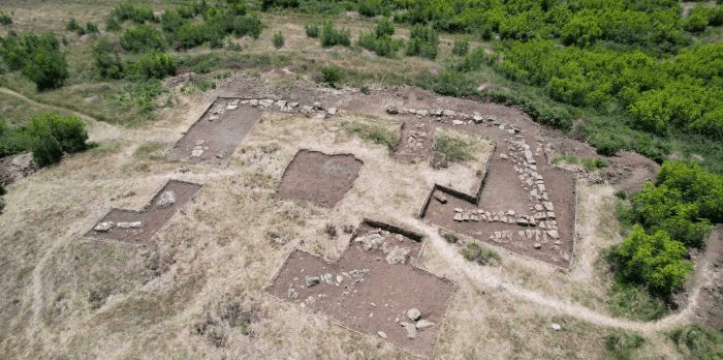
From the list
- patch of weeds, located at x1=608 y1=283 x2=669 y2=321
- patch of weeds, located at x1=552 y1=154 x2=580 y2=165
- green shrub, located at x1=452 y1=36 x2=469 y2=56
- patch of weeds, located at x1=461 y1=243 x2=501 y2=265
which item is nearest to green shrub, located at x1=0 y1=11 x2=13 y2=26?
green shrub, located at x1=452 y1=36 x2=469 y2=56

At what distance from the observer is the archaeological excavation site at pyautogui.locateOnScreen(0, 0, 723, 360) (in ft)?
43.9

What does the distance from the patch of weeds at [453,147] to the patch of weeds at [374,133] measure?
75.0 inches

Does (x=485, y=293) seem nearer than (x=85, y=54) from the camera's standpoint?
Yes

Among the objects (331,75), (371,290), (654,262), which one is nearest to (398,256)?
(371,290)

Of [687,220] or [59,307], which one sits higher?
[687,220]

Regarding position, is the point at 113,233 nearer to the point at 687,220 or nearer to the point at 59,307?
the point at 59,307

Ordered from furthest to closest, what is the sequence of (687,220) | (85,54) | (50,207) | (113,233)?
(85,54), (50,207), (113,233), (687,220)

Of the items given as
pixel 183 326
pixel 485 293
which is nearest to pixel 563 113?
pixel 485 293

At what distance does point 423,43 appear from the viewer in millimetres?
27031

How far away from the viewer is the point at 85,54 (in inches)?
1123

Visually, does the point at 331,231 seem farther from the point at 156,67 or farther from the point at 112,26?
the point at 112,26

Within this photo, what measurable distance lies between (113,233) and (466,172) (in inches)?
546

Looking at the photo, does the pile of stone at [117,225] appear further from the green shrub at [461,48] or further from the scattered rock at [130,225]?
the green shrub at [461,48]

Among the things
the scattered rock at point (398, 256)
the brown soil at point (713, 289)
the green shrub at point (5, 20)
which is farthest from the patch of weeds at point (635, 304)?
the green shrub at point (5, 20)
